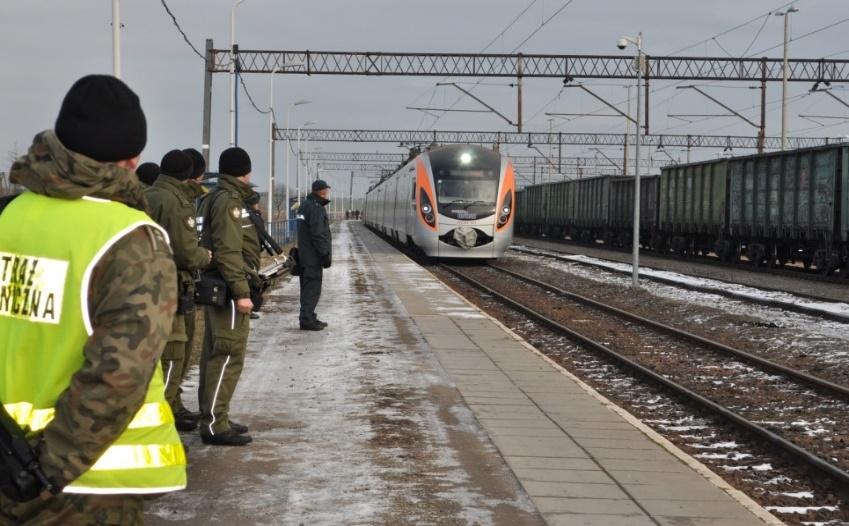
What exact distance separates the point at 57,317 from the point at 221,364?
4.23 metres

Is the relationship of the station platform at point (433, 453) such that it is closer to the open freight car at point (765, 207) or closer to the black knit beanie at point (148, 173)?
the black knit beanie at point (148, 173)

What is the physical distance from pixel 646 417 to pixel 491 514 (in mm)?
4071

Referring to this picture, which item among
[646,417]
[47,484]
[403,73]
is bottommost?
[646,417]

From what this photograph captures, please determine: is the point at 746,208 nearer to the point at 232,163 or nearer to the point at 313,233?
the point at 313,233

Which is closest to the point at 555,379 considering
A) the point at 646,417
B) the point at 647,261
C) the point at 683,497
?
the point at 646,417

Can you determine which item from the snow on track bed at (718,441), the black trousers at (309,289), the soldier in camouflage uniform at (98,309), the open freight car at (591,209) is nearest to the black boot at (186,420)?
the snow on track bed at (718,441)

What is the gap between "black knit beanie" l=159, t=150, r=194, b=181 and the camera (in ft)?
22.2

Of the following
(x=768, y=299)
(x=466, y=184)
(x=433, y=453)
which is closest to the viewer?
(x=433, y=453)

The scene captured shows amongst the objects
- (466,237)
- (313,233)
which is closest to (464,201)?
(466,237)

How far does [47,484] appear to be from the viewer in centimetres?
246

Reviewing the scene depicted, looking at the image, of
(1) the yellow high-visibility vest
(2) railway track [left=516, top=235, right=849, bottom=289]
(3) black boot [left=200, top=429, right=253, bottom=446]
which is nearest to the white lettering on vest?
(1) the yellow high-visibility vest

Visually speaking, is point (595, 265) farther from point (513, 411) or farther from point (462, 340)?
point (513, 411)

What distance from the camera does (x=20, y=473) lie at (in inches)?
96.0

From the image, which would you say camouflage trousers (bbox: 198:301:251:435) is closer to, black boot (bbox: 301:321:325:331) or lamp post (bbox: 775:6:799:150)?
black boot (bbox: 301:321:325:331)
